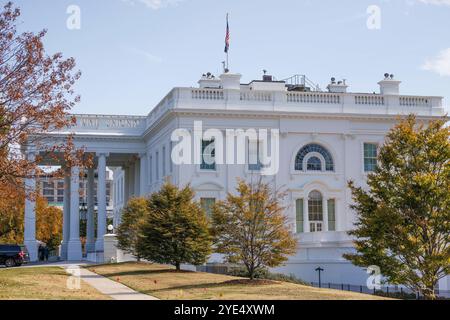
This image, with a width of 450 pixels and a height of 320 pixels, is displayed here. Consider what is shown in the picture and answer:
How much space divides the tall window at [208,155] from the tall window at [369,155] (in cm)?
1143

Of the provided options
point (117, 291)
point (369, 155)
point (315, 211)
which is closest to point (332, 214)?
point (315, 211)

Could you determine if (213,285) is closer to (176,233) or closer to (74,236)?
(176,233)

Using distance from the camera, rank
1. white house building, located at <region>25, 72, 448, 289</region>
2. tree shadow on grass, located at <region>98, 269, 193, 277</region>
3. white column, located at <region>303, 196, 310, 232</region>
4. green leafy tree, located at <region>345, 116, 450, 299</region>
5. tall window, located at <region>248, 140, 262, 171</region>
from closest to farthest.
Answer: green leafy tree, located at <region>345, 116, 450, 299</region> < tree shadow on grass, located at <region>98, 269, 193, 277</region> < white house building, located at <region>25, 72, 448, 289</region> < tall window, located at <region>248, 140, 262, 171</region> < white column, located at <region>303, 196, 310, 232</region>

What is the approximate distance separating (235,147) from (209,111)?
3056 mm

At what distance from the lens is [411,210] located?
2784cm

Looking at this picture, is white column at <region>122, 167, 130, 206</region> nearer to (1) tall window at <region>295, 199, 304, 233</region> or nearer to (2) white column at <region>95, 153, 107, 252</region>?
(2) white column at <region>95, 153, 107, 252</region>

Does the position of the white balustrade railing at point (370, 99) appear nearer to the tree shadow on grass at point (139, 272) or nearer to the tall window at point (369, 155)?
the tall window at point (369, 155)

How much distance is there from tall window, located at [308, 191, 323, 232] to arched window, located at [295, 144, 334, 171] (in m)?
1.90

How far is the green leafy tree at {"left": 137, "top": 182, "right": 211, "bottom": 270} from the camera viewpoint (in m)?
36.8

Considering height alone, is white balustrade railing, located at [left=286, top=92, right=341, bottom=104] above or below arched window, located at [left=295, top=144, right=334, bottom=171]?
above

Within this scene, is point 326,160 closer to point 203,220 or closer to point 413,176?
point 203,220

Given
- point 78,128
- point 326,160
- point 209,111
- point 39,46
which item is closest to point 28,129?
point 39,46

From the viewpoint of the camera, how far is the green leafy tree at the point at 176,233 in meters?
36.8

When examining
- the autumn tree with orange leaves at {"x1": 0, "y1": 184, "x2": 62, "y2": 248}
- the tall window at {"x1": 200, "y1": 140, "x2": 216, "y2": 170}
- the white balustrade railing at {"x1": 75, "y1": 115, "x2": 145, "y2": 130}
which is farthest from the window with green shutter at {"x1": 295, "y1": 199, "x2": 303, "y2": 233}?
the autumn tree with orange leaves at {"x1": 0, "y1": 184, "x2": 62, "y2": 248}
